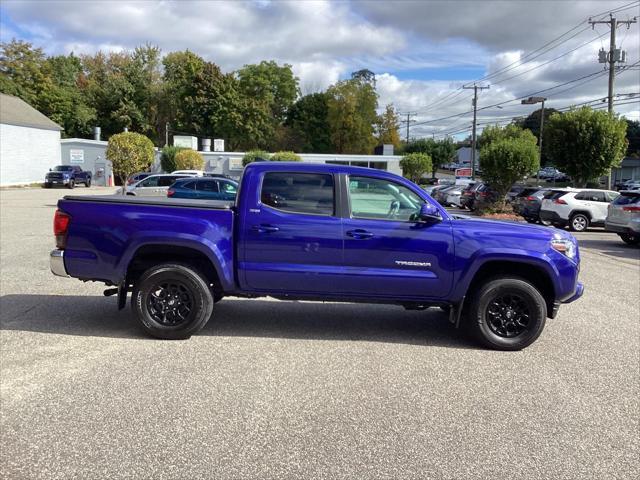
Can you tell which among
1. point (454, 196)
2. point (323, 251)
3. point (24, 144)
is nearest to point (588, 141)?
point (454, 196)

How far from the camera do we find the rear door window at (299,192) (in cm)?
563

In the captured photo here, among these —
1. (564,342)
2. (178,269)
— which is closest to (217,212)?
(178,269)

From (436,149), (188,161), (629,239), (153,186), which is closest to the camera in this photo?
(629,239)

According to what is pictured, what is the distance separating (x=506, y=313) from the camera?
568 cm

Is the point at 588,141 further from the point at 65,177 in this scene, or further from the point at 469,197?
the point at 65,177

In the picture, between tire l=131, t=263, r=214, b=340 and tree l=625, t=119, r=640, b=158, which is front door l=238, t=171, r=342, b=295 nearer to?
tire l=131, t=263, r=214, b=340

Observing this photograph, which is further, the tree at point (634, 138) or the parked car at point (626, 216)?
the tree at point (634, 138)

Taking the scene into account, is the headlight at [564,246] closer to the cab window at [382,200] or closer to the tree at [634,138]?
the cab window at [382,200]

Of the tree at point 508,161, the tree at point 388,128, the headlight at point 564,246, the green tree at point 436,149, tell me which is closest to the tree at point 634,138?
the green tree at point 436,149

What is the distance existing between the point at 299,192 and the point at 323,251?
0.70 meters

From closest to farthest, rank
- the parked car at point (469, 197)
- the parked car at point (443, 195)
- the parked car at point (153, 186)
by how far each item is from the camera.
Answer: the parked car at point (153, 186), the parked car at point (469, 197), the parked car at point (443, 195)

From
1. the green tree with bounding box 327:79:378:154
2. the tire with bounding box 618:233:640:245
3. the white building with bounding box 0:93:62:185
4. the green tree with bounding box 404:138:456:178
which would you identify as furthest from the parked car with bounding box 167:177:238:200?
the green tree with bounding box 404:138:456:178

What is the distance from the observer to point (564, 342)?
6.02 metres

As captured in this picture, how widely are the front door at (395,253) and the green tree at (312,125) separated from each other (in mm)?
76752
